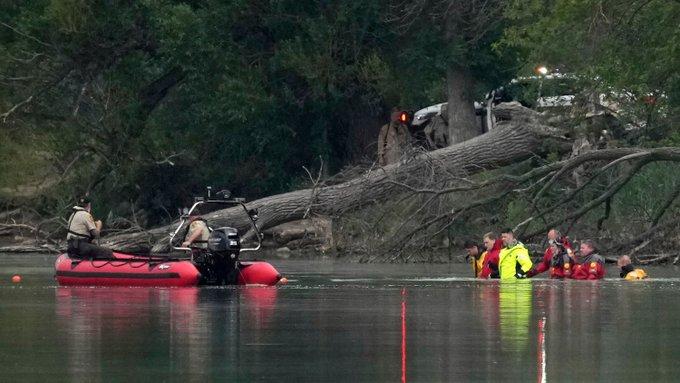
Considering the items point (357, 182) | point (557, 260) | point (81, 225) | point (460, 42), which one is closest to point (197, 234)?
point (81, 225)

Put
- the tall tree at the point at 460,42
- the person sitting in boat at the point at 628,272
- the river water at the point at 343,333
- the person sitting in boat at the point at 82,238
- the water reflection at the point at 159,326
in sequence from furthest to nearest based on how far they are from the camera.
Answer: the tall tree at the point at 460,42 → the person sitting in boat at the point at 628,272 → the person sitting in boat at the point at 82,238 → the water reflection at the point at 159,326 → the river water at the point at 343,333

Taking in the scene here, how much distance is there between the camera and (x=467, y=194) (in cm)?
3653

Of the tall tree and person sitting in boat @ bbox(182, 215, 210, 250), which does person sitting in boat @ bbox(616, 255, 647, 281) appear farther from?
the tall tree

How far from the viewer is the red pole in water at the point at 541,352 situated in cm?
1331

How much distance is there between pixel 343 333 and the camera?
57.3ft

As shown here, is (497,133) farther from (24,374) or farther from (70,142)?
(24,374)

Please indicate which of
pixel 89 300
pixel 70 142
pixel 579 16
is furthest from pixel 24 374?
pixel 70 142

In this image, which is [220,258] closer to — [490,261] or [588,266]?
[490,261]

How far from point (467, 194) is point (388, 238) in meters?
2.37

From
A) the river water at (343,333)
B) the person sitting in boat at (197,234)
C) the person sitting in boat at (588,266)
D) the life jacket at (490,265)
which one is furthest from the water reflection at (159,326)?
the person sitting in boat at (588,266)

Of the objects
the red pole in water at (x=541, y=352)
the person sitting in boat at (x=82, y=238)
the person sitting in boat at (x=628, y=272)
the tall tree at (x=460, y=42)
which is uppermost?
the tall tree at (x=460, y=42)

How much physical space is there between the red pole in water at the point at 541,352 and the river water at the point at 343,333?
0.06 ft

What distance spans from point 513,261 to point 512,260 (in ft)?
0.09

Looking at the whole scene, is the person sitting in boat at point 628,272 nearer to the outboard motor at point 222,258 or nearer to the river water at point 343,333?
the river water at point 343,333
